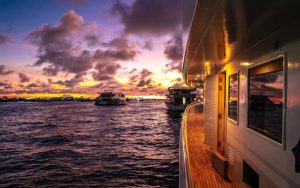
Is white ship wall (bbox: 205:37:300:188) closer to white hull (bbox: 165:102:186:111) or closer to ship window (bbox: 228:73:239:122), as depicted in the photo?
ship window (bbox: 228:73:239:122)

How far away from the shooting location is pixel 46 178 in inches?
647

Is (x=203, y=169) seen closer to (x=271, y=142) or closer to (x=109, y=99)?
(x=271, y=142)

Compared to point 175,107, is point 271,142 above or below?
above

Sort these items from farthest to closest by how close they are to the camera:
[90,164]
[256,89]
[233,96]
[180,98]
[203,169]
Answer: [180,98]
[90,164]
[233,96]
[203,169]
[256,89]

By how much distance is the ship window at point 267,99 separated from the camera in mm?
4211

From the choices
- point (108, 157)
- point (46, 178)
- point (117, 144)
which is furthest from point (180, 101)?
point (46, 178)

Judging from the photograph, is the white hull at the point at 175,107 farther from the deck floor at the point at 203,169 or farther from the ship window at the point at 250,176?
the ship window at the point at 250,176

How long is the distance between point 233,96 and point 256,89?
7.23 feet

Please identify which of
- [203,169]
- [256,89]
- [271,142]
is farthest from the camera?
[203,169]

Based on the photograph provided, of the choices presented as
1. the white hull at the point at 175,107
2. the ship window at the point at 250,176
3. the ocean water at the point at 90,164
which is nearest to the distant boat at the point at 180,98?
the white hull at the point at 175,107

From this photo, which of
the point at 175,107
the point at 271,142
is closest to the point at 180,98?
the point at 175,107

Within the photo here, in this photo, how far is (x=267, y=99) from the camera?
4867 mm

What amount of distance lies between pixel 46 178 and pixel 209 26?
15791 mm

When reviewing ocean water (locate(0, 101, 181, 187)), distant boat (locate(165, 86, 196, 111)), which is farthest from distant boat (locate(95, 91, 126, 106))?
ocean water (locate(0, 101, 181, 187))
